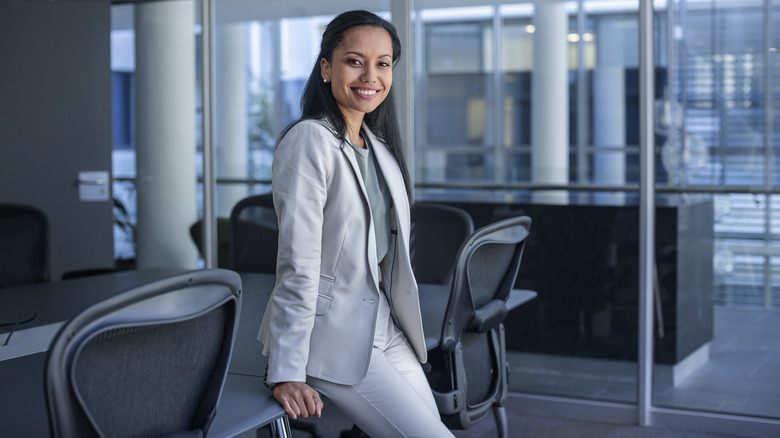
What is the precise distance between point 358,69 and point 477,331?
0.98 meters

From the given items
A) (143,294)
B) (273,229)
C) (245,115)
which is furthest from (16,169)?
(143,294)

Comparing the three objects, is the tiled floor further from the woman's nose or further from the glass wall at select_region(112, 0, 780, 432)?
the woman's nose

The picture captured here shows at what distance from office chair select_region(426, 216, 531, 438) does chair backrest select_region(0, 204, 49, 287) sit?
2.17 meters

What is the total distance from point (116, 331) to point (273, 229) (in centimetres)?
293

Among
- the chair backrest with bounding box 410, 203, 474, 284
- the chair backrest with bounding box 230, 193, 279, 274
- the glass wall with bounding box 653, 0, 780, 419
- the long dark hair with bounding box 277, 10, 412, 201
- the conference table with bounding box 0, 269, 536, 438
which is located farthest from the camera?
the chair backrest with bounding box 230, 193, 279, 274

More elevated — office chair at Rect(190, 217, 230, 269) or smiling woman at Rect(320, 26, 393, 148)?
smiling woman at Rect(320, 26, 393, 148)

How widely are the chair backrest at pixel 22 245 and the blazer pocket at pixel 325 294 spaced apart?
8.58 feet

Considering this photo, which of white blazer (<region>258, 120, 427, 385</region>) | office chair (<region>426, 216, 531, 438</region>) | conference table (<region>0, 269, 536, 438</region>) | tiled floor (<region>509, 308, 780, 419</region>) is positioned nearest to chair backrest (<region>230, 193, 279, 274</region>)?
conference table (<region>0, 269, 536, 438</region>)

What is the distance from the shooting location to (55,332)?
2246 mm

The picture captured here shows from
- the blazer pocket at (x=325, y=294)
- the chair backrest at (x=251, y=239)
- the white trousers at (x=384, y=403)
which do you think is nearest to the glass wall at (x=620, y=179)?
the chair backrest at (x=251, y=239)

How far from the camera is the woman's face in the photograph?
196cm

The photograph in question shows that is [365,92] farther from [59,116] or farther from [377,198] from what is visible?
[59,116]

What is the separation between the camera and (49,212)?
16.6 feet

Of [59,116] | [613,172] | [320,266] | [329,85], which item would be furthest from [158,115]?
[320,266]
